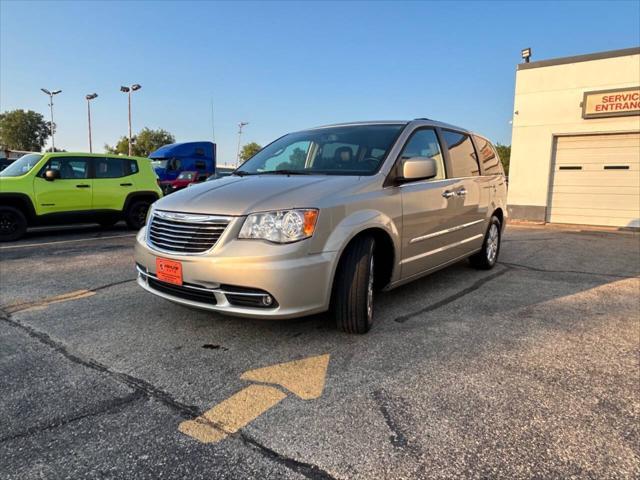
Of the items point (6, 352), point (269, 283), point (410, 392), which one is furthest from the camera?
point (6, 352)

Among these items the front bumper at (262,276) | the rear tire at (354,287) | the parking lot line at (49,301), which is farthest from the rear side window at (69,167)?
the rear tire at (354,287)

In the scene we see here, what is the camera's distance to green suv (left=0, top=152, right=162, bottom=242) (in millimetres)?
7922

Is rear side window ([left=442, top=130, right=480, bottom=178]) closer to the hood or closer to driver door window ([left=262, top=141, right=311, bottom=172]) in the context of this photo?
driver door window ([left=262, top=141, right=311, bottom=172])

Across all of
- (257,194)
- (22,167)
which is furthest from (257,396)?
(22,167)

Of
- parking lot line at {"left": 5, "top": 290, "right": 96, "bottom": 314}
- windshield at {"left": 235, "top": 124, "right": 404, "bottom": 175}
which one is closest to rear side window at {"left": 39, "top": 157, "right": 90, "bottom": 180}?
parking lot line at {"left": 5, "top": 290, "right": 96, "bottom": 314}

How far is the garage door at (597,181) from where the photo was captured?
11.3 meters

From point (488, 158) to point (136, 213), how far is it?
7.40 m

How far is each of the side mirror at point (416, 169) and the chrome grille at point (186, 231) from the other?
1.45 metres

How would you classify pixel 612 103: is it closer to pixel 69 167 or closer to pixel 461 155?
pixel 461 155

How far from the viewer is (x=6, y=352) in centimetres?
295

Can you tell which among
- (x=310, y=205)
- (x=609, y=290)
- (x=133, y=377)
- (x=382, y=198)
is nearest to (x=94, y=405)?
(x=133, y=377)

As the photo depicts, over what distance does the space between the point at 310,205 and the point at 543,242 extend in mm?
7371

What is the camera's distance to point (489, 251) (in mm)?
5715

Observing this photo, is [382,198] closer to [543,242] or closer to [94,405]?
[94,405]
